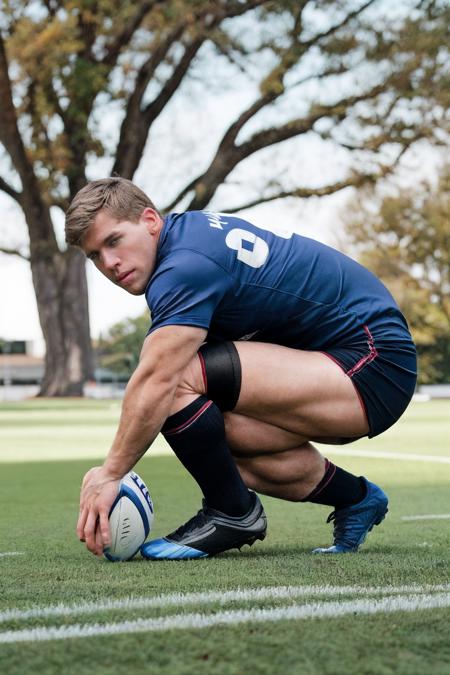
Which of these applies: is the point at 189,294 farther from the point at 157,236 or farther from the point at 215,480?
the point at 215,480

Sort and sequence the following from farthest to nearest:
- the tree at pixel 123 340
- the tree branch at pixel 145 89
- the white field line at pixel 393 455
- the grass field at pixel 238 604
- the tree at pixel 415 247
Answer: the tree at pixel 123 340 → the tree at pixel 415 247 → the tree branch at pixel 145 89 → the white field line at pixel 393 455 → the grass field at pixel 238 604

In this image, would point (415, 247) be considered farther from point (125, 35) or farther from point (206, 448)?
point (206, 448)

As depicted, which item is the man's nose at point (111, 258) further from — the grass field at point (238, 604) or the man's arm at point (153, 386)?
the grass field at point (238, 604)

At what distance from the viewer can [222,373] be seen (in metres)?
3.28

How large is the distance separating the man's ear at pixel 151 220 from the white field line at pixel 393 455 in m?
5.01

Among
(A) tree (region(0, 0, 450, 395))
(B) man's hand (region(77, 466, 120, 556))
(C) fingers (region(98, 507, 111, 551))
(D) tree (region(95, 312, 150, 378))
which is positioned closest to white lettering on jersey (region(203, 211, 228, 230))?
(B) man's hand (region(77, 466, 120, 556))

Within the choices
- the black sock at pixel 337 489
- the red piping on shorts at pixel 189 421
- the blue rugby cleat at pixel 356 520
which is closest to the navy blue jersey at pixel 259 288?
the red piping on shorts at pixel 189 421

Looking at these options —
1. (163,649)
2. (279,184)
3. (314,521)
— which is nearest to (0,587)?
(163,649)

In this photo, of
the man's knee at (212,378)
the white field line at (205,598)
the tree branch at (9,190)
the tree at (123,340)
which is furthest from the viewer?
the tree at (123,340)

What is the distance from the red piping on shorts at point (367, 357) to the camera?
3.41m

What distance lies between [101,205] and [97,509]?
0.96 m

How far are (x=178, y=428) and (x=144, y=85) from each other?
23316mm

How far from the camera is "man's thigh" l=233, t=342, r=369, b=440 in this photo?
3.33m

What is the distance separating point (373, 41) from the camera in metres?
24.8
